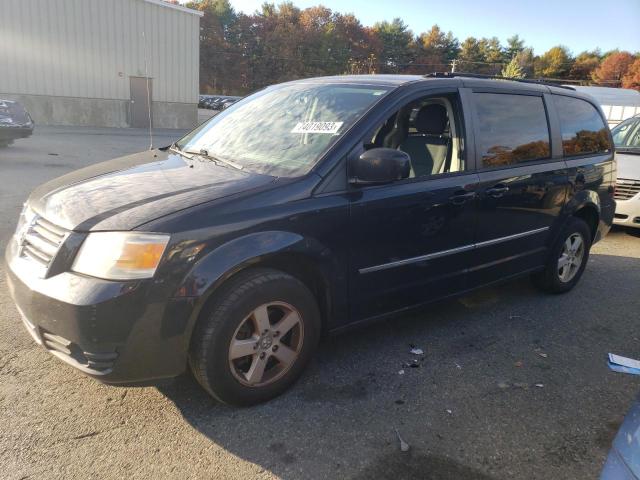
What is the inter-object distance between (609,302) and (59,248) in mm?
4597

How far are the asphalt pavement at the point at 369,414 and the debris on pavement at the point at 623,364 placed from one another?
2.7 inches

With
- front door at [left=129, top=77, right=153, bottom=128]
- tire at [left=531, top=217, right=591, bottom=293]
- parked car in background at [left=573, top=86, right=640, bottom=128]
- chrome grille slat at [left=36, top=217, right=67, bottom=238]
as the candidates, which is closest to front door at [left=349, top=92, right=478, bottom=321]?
tire at [left=531, top=217, right=591, bottom=293]

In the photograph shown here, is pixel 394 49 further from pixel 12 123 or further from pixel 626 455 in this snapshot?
pixel 626 455

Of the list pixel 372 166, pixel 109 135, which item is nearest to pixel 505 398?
pixel 372 166

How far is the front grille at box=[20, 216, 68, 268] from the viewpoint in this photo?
243cm

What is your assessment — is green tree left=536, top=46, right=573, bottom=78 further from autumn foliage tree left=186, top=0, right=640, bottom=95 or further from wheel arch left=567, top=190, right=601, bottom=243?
wheel arch left=567, top=190, right=601, bottom=243

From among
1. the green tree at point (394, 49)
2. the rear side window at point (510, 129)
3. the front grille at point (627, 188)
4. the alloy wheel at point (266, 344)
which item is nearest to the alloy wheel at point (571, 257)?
the rear side window at point (510, 129)

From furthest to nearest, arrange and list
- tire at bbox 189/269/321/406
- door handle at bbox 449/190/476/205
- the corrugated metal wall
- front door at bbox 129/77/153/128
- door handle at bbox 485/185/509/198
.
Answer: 1. front door at bbox 129/77/153/128
2. the corrugated metal wall
3. door handle at bbox 485/185/509/198
4. door handle at bbox 449/190/476/205
5. tire at bbox 189/269/321/406

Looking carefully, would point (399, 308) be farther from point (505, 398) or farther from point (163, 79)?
point (163, 79)

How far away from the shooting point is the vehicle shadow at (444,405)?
7.95ft

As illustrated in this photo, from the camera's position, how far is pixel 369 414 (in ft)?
9.04

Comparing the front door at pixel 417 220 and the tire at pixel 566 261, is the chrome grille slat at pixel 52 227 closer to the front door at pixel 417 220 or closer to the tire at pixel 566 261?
the front door at pixel 417 220

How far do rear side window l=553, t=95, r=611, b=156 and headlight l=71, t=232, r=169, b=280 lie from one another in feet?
12.0

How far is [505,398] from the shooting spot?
9.80 ft
